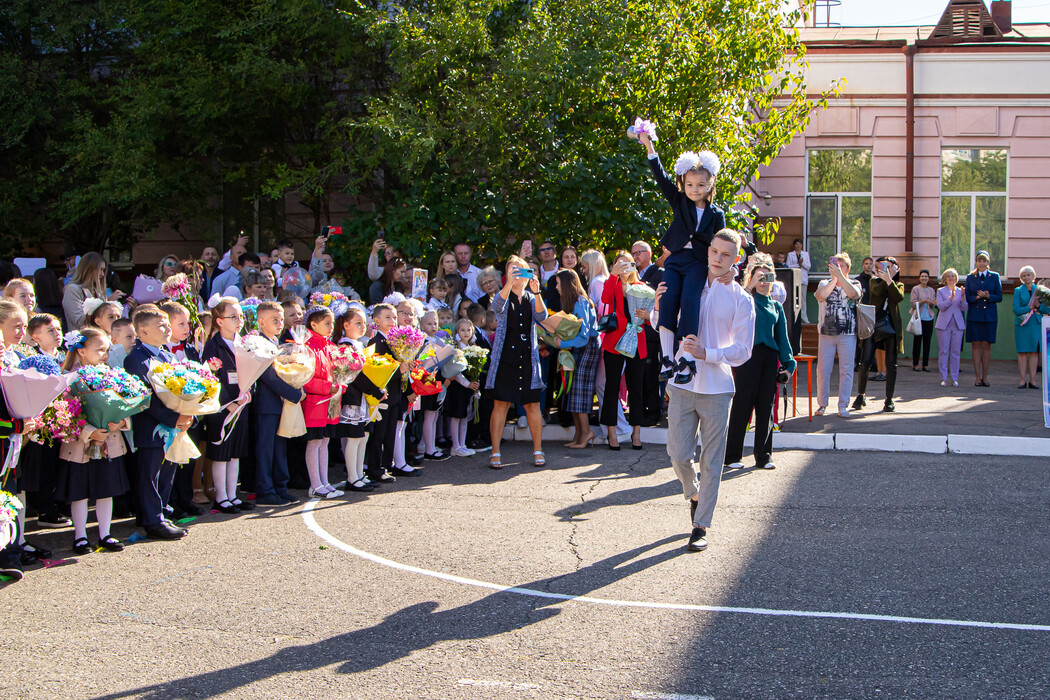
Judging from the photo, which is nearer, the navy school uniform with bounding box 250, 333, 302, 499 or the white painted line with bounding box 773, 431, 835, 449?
the navy school uniform with bounding box 250, 333, 302, 499

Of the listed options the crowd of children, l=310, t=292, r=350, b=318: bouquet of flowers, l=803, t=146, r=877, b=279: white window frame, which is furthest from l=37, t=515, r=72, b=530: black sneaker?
l=803, t=146, r=877, b=279: white window frame

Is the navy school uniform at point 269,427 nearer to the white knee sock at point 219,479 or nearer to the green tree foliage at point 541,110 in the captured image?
the white knee sock at point 219,479

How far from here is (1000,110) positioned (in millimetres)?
21375

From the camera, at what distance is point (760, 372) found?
9758mm

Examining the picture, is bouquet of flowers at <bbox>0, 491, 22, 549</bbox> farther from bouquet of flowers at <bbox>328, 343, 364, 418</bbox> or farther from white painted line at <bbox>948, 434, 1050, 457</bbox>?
white painted line at <bbox>948, 434, 1050, 457</bbox>

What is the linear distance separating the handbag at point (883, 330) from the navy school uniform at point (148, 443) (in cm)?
959

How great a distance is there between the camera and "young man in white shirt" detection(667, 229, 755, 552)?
668 centimetres

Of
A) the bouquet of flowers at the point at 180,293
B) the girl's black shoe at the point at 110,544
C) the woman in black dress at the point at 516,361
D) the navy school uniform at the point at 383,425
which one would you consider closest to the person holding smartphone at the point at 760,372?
the woman in black dress at the point at 516,361

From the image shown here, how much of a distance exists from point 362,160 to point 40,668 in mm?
10521

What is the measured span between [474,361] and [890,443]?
14.7 feet

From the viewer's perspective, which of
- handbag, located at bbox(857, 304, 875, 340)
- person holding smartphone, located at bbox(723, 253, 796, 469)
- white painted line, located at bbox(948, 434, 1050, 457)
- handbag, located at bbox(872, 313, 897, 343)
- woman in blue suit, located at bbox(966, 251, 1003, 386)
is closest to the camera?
person holding smartphone, located at bbox(723, 253, 796, 469)

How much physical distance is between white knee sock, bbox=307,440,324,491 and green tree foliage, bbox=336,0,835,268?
5.35m

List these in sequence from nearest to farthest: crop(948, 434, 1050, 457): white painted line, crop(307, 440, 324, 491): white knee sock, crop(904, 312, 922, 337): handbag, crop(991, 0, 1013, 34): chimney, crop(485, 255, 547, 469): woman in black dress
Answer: crop(307, 440, 324, 491): white knee sock < crop(485, 255, 547, 469): woman in black dress < crop(948, 434, 1050, 457): white painted line < crop(904, 312, 922, 337): handbag < crop(991, 0, 1013, 34): chimney

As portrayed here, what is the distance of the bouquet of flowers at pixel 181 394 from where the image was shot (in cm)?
723
